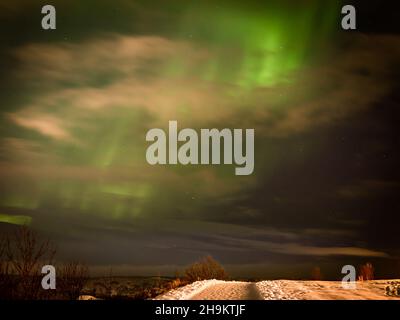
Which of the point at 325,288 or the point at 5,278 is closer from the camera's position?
the point at 5,278

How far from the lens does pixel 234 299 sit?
60.6ft

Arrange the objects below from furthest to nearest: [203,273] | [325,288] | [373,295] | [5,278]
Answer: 1. [203,273]
2. [325,288]
3. [373,295]
4. [5,278]
